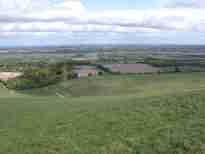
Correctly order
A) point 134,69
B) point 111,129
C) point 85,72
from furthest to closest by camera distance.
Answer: point 134,69 → point 85,72 → point 111,129

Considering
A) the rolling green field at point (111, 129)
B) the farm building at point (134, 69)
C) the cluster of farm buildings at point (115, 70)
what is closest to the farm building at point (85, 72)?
the cluster of farm buildings at point (115, 70)

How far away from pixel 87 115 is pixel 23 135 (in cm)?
400

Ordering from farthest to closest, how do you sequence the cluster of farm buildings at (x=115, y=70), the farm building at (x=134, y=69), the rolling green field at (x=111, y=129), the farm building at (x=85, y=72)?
the farm building at (x=134, y=69), the cluster of farm buildings at (x=115, y=70), the farm building at (x=85, y=72), the rolling green field at (x=111, y=129)

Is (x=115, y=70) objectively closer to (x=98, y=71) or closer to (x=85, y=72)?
(x=98, y=71)

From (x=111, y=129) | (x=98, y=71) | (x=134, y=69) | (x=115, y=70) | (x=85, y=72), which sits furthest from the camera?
(x=134, y=69)

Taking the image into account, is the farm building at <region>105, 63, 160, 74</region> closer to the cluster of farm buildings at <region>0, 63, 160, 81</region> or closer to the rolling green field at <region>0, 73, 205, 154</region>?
the cluster of farm buildings at <region>0, 63, 160, 81</region>

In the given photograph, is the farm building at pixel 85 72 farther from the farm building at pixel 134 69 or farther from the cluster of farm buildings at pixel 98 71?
the farm building at pixel 134 69

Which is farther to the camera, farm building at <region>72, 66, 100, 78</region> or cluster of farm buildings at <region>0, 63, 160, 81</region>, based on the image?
cluster of farm buildings at <region>0, 63, 160, 81</region>

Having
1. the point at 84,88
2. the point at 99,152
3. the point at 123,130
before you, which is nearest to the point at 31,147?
the point at 99,152

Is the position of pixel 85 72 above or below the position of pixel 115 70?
below

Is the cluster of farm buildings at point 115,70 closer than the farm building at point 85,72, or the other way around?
the farm building at point 85,72

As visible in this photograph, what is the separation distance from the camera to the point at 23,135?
1205 centimetres

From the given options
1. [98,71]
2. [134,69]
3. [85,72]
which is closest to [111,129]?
[85,72]

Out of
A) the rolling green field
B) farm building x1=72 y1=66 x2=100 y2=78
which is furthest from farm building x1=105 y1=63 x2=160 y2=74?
the rolling green field
